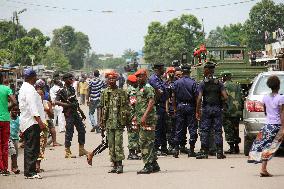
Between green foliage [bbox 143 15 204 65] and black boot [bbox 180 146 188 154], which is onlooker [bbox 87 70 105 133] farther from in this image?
green foliage [bbox 143 15 204 65]

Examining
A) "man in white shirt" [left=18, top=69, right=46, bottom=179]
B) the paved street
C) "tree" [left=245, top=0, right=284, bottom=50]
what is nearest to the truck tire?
the paved street

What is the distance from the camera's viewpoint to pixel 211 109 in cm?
1334

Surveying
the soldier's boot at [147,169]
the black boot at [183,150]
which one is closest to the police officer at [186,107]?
the black boot at [183,150]

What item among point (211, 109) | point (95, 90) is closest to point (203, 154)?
point (211, 109)

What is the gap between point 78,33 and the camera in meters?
190

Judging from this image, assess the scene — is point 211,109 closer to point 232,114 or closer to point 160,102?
Result: point 232,114

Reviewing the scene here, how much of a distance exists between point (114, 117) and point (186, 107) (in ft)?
8.69

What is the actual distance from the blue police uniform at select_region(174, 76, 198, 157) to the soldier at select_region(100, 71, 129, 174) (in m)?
2.40

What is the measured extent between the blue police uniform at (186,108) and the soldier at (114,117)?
2.40 metres

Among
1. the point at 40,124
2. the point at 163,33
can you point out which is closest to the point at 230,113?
the point at 40,124

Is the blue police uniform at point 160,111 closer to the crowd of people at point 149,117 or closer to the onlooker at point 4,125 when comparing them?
the crowd of people at point 149,117

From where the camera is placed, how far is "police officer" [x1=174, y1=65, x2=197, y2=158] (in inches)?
540

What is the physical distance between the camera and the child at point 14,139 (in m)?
11.8

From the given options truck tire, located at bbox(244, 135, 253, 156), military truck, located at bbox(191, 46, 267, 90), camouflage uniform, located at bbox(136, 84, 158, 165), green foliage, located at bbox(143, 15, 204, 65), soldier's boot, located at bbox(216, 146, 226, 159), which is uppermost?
green foliage, located at bbox(143, 15, 204, 65)
